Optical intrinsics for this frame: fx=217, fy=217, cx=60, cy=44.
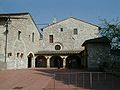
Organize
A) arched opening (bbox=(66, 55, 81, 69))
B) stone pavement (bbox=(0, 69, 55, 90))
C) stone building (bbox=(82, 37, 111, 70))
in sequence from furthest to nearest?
arched opening (bbox=(66, 55, 81, 69))
stone building (bbox=(82, 37, 111, 70))
stone pavement (bbox=(0, 69, 55, 90))

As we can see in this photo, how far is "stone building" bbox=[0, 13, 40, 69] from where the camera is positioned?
28969mm

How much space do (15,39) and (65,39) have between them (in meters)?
15.5

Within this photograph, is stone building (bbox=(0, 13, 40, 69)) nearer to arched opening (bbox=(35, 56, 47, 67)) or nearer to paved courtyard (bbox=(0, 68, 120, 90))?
arched opening (bbox=(35, 56, 47, 67))

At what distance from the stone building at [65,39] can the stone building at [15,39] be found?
6673 millimetres

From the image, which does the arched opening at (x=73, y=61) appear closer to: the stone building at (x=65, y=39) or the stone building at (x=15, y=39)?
the stone building at (x=65, y=39)

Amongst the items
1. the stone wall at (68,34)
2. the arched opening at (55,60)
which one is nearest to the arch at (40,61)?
the arched opening at (55,60)

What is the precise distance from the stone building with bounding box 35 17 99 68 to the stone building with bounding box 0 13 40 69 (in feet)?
21.9

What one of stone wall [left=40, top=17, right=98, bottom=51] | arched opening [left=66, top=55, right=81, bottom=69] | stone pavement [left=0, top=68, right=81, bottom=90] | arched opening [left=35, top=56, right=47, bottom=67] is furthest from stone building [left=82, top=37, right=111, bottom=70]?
arched opening [left=35, top=56, right=47, bottom=67]

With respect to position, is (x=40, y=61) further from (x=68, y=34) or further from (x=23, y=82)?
(x=23, y=82)

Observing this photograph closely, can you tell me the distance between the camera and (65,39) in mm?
44344

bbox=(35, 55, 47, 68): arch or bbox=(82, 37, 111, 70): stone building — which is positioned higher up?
bbox=(82, 37, 111, 70): stone building

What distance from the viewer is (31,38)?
38656 millimetres

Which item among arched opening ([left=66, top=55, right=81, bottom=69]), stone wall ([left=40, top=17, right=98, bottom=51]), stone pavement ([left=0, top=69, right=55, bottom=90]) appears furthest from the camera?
stone wall ([left=40, top=17, right=98, bottom=51])

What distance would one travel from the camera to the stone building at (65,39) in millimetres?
43406
